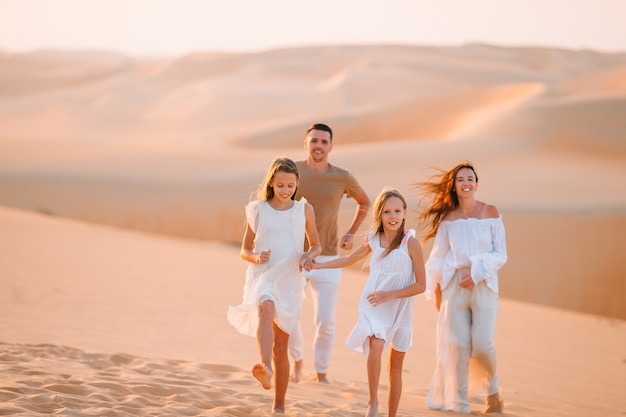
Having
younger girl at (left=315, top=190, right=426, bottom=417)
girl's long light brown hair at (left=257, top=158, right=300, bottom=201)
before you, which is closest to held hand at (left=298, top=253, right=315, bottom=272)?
younger girl at (left=315, top=190, right=426, bottom=417)

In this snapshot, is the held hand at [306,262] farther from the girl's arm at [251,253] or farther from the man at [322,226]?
the man at [322,226]

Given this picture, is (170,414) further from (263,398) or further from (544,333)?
(544,333)

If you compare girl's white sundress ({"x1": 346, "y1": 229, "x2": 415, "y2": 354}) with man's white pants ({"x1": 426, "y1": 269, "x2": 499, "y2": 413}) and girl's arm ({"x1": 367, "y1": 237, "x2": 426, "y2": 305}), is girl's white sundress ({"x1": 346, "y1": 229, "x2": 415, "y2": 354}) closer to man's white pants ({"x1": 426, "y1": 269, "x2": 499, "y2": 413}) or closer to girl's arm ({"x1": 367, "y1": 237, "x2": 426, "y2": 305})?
girl's arm ({"x1": 367, "y1": 237, "x2": 426, "y2": 305})

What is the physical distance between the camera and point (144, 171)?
2467 centimetres

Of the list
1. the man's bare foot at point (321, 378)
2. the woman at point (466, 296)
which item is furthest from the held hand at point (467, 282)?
the man's bare foot at point (321, 378)

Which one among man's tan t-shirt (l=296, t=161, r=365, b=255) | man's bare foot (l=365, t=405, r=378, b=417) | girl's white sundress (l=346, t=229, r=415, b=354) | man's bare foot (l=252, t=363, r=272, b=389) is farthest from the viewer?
man's tan t-shirt (l=296, t=161, r=365, b=255)

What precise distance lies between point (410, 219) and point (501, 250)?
11751mm

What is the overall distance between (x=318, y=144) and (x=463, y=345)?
80.1 inches

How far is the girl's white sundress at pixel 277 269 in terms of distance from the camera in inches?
239

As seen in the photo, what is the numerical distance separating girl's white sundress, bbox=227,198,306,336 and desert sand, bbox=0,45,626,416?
2.03ft

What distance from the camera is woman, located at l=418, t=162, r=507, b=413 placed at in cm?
700

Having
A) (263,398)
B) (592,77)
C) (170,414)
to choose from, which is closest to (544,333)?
(263,398)

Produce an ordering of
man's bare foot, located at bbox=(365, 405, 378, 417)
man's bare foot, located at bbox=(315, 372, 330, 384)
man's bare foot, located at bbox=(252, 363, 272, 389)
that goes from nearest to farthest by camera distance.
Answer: man's bare foot, located at bbox=(252, 363, 272, 389) < man's bare foot, located at bbox=(365, 405, 378, 417) < man's bare foot, located at bbox=(315, 372, 330, 384)

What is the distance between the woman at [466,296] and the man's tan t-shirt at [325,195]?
3.00 feet
